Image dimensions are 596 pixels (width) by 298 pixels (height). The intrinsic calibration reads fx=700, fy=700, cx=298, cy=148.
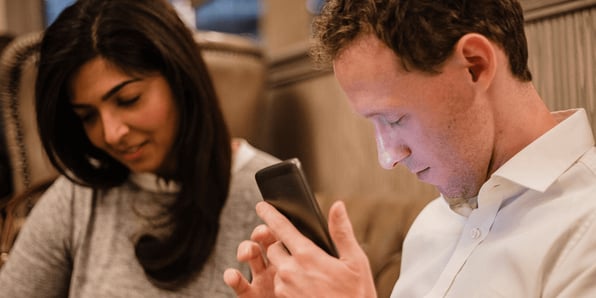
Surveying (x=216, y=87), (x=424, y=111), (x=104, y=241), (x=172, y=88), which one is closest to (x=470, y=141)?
(x=424, y=111)

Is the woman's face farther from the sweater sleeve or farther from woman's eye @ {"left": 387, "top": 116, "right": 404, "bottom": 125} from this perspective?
woman's eye @ {"left": 387, "top": 116, "right": 404, "bottom": 125}

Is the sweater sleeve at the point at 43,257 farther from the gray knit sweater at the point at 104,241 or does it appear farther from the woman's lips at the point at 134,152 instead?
the woman's lips at the point at 134,152

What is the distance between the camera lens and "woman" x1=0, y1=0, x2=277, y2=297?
150cm

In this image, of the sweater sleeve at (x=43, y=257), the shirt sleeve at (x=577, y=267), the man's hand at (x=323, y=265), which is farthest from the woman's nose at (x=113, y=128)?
the shirt sleeve at (x=577, y=267)

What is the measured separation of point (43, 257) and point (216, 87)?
982mm

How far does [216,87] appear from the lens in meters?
2.41

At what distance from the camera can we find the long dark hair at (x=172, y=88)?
4.92 ft

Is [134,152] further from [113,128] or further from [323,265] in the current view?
[323,265]

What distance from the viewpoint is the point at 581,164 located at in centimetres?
88

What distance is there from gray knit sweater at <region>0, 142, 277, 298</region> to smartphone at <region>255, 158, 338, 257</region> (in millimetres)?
572

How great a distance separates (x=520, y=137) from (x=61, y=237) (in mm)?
1113

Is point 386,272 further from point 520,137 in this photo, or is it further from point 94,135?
point 94,135

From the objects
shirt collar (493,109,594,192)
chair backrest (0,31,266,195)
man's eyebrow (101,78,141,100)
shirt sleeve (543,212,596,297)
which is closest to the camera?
shirt sleeve (543,212,596,297)

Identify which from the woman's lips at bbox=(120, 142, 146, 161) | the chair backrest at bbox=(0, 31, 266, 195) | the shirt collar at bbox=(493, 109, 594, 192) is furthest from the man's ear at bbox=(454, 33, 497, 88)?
the chair backrest at bbox=(0, 31, 266, 195)
